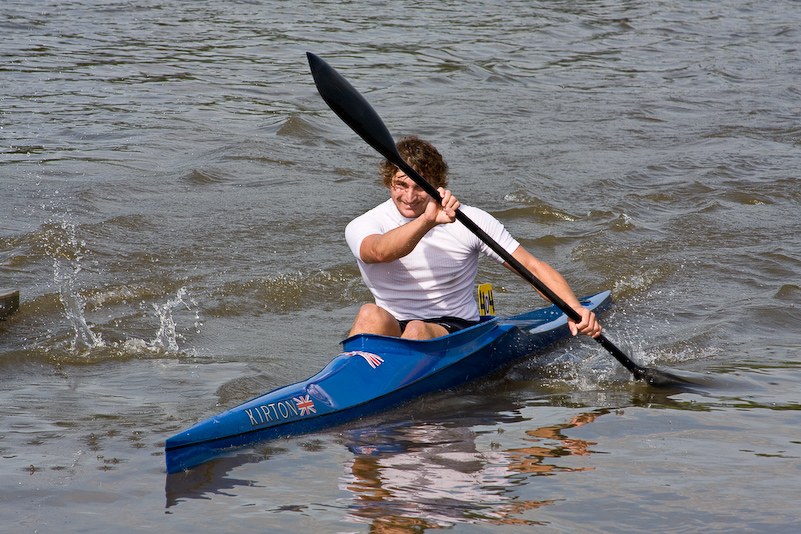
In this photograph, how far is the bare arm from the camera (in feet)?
13.7

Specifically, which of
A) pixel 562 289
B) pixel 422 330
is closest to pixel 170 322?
pixel 422 330

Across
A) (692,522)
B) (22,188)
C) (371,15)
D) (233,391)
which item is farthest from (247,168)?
(371,15)

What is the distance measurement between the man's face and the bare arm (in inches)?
22.0

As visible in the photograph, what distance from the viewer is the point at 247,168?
9336 mm

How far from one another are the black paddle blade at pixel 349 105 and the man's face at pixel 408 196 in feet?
0.50

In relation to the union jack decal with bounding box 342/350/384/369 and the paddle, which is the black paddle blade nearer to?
the paddle

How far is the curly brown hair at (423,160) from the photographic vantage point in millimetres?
4074

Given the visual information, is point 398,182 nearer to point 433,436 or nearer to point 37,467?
point 433,436

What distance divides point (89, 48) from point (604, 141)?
340 inches

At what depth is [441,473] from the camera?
3.33m

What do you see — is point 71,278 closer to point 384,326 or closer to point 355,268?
point 355,268

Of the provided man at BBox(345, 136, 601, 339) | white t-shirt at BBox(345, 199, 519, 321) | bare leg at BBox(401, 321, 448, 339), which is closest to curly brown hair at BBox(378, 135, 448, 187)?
man at BBox(345, 136, 601, 339)

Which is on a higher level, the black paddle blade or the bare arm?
the black paddle blade

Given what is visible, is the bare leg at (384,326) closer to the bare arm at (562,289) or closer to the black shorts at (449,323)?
the black shorts at (449,323)
